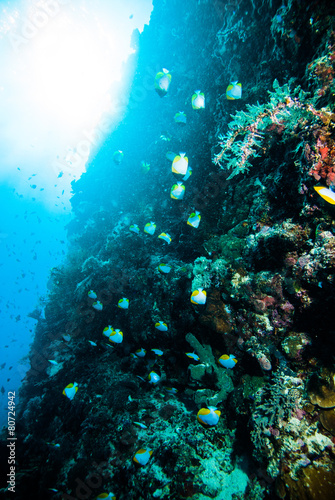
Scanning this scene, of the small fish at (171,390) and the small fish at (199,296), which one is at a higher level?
the small fish at (199,296)

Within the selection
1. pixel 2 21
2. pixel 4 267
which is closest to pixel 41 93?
→ pixel 2 21

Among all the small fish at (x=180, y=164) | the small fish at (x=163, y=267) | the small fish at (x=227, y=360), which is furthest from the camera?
the small fish at (x=163, y=267)

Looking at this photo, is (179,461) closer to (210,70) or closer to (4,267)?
(210,70)

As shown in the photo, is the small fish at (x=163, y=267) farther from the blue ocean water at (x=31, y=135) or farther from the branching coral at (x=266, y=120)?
the blue ocean water at (x=31, y=135)

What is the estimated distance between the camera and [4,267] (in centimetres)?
7419

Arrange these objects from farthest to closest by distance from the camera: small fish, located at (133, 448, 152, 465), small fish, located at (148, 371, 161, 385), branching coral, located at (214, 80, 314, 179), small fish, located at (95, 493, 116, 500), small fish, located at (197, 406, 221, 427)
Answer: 1. small fish, located at (148, 371, 161, 385)
2. branching coral, located at (214, 80, 314, 179)
3. small fish, located at (133, 448, 152, 465)
4. small fish, located at (95, 493, 116, 500)
5. small fish, located at (197, 406, 221, 427)

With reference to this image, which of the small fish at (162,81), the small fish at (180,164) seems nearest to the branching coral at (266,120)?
the small fish at (180,164)

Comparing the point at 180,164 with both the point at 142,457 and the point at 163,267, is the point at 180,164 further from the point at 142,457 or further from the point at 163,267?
the point at 142,457

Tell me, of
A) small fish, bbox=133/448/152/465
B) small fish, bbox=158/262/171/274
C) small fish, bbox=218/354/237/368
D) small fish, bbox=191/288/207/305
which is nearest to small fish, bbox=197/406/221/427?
small fish, bbox=218/354/237/368

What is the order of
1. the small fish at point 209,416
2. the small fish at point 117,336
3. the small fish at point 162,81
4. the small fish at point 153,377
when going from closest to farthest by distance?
the small fish at point 209,416 → the small fish at point 162,81 → the small fish at point 153,377 → the small fish at point 117,336

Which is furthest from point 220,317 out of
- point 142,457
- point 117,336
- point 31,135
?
point 31,135

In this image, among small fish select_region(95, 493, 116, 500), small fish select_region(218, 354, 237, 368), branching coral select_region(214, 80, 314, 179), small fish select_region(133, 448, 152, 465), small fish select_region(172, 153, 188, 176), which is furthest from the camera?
small fish select_region(172, 153, 188, 176)

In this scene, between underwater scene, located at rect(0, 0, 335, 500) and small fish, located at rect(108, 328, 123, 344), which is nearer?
underwater scene, located at rect(0, 0, 335, 500)

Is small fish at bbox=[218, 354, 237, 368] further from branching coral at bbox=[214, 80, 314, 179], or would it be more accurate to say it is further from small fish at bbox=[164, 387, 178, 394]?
branching coral at bbox=[214, 80, 314, 179]
